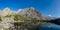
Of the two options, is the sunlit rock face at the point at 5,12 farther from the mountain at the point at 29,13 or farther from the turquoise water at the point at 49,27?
the turquoise water at the point at 49,27

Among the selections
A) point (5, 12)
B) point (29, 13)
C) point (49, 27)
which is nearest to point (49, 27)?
point (49, 27)

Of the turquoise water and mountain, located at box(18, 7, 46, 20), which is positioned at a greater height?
mountain, located at box(18, 7, 46, 20)

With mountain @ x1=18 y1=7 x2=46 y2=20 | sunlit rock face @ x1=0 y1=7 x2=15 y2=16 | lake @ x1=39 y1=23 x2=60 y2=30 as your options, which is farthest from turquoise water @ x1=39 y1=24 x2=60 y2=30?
sunlit rock face @ x1=0 y1=7 x2=15 y2=16

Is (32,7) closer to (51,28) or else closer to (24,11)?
(24,11)

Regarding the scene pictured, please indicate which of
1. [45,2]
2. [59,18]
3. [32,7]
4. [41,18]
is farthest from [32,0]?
[59,18]

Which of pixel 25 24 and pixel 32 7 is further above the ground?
pixel 32 7

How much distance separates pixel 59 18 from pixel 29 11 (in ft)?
1.65

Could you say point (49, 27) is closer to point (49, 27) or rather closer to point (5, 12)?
point (49, 27)

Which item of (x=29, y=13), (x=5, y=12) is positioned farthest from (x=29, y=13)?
(x=5, y=12)

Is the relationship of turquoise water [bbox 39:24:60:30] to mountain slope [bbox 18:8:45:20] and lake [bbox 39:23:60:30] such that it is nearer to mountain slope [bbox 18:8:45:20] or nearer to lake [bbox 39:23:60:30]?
lake [bbox 39:23:60:30]

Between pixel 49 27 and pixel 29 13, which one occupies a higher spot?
pixel 29 13

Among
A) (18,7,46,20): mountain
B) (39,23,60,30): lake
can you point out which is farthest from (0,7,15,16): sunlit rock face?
(39,23,60,30): lake

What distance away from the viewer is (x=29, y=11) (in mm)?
1648

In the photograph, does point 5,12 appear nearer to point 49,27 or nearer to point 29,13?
point 29,13
